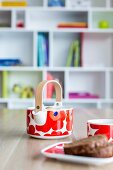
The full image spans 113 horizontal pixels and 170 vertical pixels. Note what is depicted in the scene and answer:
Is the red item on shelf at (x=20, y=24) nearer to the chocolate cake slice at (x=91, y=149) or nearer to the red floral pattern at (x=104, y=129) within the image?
the red floral pattern at (x=104, y=129)

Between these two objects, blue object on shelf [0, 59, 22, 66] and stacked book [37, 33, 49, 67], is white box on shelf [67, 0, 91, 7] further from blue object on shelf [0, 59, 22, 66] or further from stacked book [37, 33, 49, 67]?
blue object on shelf [0, 59, 22, 66]

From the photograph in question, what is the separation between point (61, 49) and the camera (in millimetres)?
3461

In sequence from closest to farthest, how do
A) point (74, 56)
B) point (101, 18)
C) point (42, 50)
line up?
point (42, 50), point (74, 56), point (101, 18)

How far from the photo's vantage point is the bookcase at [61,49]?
10.7ft

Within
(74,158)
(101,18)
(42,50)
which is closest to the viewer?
(74,158)

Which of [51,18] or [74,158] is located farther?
[51,18]

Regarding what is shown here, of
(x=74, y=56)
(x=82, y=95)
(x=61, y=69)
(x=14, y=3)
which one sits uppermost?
(x=14, y=3)

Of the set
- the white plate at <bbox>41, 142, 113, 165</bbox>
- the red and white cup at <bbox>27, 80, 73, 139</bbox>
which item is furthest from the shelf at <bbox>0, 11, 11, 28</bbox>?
the white plate at <bbox>41, 142, 113, 165</bbox>

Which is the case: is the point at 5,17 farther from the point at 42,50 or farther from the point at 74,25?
the point at 74,25

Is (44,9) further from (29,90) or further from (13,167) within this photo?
(13,167)

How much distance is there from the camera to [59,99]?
37.5 inches

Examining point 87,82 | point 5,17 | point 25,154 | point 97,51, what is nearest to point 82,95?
point 87,82

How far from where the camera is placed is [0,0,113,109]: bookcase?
3.27 meters

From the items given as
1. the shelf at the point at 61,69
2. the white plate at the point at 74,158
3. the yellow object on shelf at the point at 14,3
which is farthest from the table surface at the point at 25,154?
the yellow object on shelf at the point at 14,3
